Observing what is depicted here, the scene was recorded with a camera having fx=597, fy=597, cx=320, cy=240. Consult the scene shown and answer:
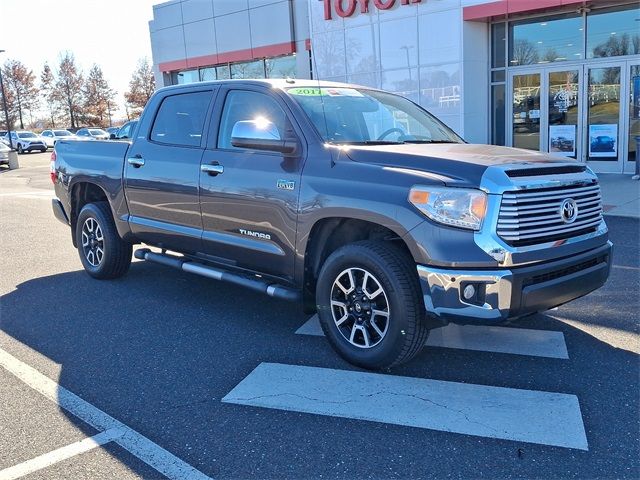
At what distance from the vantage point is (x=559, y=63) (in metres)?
14.6

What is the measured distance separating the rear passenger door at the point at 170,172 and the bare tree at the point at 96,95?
2774 inches

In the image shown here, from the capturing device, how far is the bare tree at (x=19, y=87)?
224 feet

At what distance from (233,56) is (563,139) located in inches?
486

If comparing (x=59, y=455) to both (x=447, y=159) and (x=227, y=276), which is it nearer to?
(x=227, y=276)

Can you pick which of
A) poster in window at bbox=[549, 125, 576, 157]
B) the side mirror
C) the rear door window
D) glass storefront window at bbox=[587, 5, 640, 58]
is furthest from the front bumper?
glass storefront window at bbox=[587, 5, 640, 58]

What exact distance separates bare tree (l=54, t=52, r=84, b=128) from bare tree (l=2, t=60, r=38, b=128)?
10.9ft

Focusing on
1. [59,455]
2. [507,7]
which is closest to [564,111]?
[507,7]

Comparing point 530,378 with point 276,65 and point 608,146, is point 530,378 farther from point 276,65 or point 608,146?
point 276,65

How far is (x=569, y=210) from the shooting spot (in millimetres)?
3883

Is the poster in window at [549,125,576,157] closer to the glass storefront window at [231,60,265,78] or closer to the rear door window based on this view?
the glass storefront window at [231,60,265,78]

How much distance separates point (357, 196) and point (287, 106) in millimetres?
1091

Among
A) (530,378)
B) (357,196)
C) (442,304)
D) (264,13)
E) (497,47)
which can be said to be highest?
(264,13)

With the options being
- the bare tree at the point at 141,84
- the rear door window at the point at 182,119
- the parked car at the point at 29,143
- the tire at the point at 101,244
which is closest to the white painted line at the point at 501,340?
the rear door window at the point at 182,119

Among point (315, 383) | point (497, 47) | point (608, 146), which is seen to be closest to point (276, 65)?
point (497, 47)
